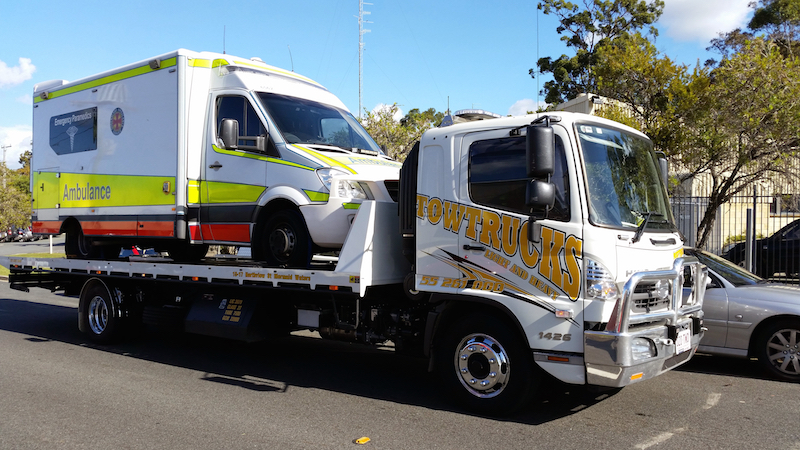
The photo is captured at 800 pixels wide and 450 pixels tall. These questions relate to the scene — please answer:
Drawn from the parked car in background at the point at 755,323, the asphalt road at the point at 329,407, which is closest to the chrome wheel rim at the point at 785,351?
the parked car in background at the point at 755,323

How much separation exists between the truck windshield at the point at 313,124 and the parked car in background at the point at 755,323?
414 centimetres

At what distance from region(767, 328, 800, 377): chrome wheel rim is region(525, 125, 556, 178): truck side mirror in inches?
159

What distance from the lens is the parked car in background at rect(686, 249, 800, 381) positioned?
690 centimetres

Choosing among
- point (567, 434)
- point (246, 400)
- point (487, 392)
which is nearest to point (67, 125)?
point (246, 400)

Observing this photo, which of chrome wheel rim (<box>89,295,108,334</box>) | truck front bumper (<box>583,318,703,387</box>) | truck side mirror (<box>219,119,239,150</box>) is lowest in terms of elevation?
chrome wheel rim (<box>89,295,108,334</box>)

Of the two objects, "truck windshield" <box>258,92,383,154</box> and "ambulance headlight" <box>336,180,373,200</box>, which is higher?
"truck windshield" <box>258,92,383,154</box>

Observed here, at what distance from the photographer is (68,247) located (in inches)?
391

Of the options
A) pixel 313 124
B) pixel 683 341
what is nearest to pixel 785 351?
pixel 683 341

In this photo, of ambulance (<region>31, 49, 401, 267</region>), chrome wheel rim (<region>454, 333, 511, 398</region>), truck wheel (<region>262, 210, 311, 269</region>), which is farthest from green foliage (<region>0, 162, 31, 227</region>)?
chrome wheel rim (<region>454, 333, 511, 398</region>)

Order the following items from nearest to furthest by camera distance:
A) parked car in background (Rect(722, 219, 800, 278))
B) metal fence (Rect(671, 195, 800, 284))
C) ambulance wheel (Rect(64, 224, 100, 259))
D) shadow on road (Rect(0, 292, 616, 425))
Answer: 1. shadow on road (Rect(0, 292, 616, 425))
2. ambulance wheel (Rect(64, 224, 100, 259))
3. metal fence (Rect(671, 195, 800, 284))
4. parked car in background (Rect(722, 219, 800, 278))

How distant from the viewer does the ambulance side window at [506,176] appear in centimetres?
505

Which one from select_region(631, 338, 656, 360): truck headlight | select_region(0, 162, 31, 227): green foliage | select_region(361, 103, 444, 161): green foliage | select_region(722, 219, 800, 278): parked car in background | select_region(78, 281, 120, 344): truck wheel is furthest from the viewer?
select_region(0, 162, 31, 227): green foliage

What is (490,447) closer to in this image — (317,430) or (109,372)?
(317,430)

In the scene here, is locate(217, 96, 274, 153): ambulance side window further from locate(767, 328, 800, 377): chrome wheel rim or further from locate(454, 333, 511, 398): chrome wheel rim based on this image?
locate(767, 328, 800, 377): chrome wheel rim
